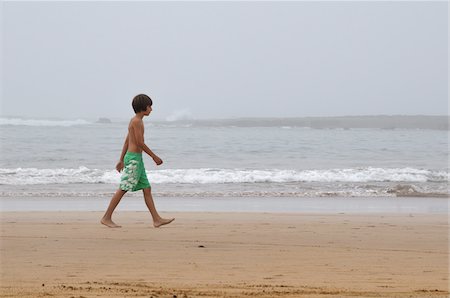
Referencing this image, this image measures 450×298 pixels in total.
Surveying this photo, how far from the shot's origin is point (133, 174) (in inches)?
293

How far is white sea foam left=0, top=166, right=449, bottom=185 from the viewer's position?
15.5 meters

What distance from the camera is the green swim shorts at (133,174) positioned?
7.45 m

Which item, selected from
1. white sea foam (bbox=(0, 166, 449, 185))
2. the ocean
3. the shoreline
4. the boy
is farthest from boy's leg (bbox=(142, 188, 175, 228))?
white sea foam (bbox=(0, 166, 449, 185))

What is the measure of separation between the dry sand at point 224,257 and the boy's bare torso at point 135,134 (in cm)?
91

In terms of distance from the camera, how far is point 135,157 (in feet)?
24.6

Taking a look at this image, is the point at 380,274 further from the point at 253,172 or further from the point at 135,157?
the point at 253,172

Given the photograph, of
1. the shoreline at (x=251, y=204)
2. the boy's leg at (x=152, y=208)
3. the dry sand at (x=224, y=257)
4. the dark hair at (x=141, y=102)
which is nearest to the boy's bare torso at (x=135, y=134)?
the dark hair at (x=141, y=102)

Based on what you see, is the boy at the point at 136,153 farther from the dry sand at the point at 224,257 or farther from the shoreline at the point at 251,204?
the shoreline at the point at 251,204

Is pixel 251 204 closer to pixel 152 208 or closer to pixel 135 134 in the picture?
pixel 152 208

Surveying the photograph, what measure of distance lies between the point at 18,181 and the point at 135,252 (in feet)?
31.2

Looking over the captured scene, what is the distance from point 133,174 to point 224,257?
6.29 feet

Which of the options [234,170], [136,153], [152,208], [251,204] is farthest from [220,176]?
[136,153]

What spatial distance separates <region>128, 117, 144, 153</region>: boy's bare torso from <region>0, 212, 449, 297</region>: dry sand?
91cm

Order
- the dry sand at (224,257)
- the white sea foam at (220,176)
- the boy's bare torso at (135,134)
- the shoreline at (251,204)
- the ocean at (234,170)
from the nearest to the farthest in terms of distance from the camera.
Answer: the dry sand at (224,257) → the boy's bare torso at (135,134) → the shoreline at (251,204) → the ocean at (234,170) → the white sea foam at (220,176)
